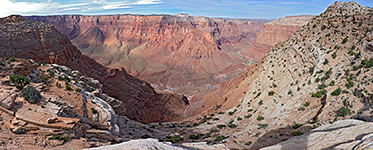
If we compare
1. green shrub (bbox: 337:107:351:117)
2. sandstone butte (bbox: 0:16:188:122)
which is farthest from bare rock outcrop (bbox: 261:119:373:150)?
sandstone butte (bbox: 0:16:188:122)

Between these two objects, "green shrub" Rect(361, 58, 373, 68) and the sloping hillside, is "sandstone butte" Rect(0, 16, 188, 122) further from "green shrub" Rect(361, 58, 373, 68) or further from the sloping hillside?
"green shrub" Rect(361, 58, 373, 68)

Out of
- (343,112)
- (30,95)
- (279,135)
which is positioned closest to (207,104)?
(279,135)

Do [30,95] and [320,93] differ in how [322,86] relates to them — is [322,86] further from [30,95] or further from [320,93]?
[30,95]

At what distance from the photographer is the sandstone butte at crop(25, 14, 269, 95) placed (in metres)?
93.6

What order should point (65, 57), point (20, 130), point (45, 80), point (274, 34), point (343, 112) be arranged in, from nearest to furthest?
point (20, 130), point (343, 112), point (45, 80), point (65, 57), point (274, 34)

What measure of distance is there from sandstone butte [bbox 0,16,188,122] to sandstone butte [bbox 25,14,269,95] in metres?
32.0

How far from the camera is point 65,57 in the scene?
3906 centimetres

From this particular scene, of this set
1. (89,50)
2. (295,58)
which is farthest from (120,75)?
(89,50)

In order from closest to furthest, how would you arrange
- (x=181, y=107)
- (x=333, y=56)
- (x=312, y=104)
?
(x=312, y=104)
(x=333, y=56)
(x=181, y=107)

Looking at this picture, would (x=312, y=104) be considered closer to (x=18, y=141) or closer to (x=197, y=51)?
(x=18, y=141)

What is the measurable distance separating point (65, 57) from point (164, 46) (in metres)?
83.5

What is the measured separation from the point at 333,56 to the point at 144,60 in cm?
10220

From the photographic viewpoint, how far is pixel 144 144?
33.0 ft

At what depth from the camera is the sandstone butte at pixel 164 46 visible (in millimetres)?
93625
